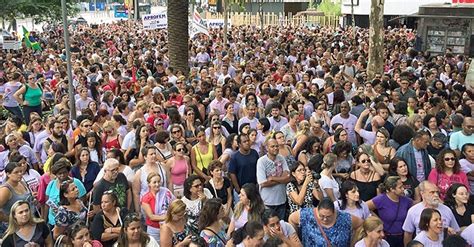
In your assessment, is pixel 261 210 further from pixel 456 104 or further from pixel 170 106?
pixel 456 104

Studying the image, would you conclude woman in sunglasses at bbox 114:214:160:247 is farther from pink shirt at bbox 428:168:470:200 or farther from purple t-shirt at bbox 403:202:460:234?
pink shirt at bbox 428:168:470:200

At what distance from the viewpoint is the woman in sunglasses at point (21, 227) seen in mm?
5500

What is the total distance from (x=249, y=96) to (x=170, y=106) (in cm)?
140

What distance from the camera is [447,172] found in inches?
262

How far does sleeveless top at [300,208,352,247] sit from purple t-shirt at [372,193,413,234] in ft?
2.15

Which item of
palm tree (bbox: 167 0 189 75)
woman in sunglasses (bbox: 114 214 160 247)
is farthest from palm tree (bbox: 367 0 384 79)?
woman in sunglasses (bbox: 114 214 160 247)

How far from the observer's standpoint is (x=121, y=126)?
942 centimetres

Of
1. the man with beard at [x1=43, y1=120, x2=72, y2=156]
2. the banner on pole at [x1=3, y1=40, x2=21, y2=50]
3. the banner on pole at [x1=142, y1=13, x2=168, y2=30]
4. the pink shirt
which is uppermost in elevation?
the banner on pole at [x1=142, y1=13, x2=168, y2=30]

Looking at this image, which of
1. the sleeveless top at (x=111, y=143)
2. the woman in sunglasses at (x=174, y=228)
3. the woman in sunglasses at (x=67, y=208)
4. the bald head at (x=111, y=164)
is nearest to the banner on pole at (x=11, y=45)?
the sleeveless top at (x=111, y=143)

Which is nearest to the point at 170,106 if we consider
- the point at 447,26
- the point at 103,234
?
the point at 103,234

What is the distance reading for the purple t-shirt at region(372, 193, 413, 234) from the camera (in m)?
5.97

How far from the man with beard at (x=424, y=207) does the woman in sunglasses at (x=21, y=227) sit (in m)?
3.46

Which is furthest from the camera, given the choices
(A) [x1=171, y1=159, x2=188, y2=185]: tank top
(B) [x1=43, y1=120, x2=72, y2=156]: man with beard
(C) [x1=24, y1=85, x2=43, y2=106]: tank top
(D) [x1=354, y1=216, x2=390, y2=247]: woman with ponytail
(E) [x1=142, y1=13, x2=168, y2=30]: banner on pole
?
(E) [x1=142, y1=13, x2=168, y2=30]: banner on pole

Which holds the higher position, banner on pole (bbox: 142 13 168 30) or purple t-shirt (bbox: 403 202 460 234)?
banner on pole (bbox: 142 13 168 30)
